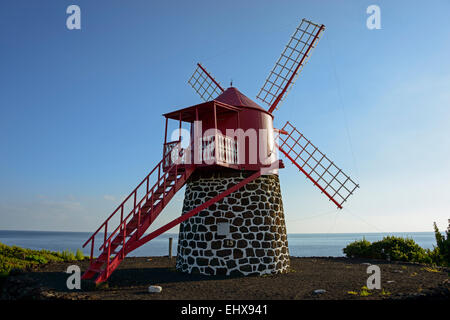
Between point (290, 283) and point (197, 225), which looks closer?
point (290, 283)

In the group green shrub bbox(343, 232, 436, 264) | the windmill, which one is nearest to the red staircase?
the windmill

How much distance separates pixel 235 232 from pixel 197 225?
1528 mm

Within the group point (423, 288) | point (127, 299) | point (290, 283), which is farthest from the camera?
Answer: point (290, 283)

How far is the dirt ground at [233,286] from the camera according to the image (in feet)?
26.6

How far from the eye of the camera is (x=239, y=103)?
13.0 metres

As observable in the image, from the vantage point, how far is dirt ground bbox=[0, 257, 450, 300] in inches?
319

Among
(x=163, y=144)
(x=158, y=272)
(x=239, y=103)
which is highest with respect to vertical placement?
(x=239, y=103)

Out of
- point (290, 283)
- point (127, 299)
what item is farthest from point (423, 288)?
point (127, 299)

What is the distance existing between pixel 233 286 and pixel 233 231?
2.44 meters

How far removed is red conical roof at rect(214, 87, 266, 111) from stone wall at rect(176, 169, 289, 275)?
114 inches

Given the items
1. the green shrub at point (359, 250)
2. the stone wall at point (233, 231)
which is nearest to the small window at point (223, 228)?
the stone wall at point (233, 231)

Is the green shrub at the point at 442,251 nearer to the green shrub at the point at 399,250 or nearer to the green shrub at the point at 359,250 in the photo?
the green shrub at the point at 399,250
